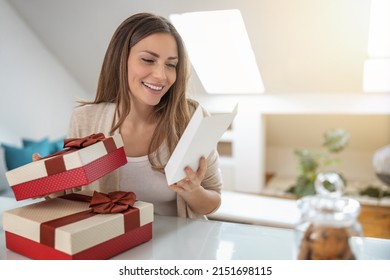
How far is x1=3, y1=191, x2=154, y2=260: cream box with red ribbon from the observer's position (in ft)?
2.03

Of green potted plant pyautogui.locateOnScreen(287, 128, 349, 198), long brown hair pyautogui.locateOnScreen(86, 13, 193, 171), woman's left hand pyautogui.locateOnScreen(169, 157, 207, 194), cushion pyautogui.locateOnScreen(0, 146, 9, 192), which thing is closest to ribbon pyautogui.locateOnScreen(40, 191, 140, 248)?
woman's left hand pyautogui.locateOnScreen(169, 157, 207, 194)

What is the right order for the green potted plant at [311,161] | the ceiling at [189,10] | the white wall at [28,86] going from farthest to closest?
the green potted plant at [311,161], the white wall at [28,86], the ceiling at [189,10]

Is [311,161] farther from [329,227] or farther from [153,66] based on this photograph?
[329,227]

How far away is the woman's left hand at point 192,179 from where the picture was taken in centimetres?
77

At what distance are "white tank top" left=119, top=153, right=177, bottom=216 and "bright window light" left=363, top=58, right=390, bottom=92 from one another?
1332 mm

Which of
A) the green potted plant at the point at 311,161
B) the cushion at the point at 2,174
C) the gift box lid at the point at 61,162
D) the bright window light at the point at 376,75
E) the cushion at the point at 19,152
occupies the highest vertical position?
the bright window light at the point at 376,75

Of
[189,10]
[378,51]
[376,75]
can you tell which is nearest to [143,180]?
[189,10]

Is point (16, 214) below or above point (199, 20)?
below

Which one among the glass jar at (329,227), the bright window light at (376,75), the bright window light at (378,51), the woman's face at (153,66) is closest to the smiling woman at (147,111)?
the woman's face at (153,66)

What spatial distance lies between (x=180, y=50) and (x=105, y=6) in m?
0.23

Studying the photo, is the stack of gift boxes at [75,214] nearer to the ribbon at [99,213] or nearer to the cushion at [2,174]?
the ribbon at [99,213]
